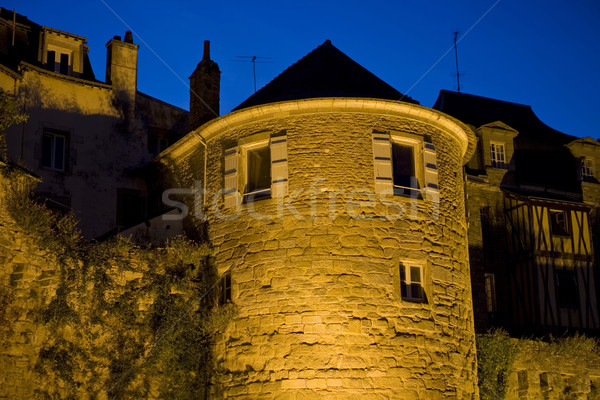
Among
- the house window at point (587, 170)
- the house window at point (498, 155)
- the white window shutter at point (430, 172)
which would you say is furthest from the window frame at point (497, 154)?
the white window shutter at point (430, 172)

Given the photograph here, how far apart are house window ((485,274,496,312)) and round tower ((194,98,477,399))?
6833mm

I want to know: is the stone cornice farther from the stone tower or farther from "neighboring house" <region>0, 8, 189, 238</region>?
"neighboring house" <region>0, 8, 189, 238</region>

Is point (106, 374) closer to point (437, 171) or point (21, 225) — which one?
point (21, 225)

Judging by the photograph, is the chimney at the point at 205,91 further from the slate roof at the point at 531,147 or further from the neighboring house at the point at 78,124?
the slate roof at the point at 531,147

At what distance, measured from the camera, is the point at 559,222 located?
23.1 meters

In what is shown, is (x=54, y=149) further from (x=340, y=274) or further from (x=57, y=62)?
(x=340, y=274)

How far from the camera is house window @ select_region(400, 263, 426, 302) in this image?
1424cm

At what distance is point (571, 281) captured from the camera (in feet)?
73.7

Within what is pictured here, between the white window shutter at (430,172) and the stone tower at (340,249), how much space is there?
0.03m

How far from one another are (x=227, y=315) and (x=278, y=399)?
1.84m

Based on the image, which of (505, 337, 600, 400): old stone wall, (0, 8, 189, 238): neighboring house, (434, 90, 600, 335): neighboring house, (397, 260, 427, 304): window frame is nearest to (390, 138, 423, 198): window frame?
(397, 260, 427, 304): window frame

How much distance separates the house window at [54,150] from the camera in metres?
19.5

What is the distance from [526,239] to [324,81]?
30.4ft

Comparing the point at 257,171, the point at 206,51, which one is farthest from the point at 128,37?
the point at 257,171
